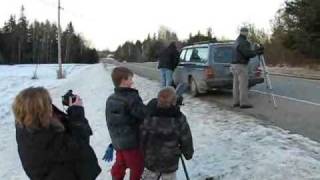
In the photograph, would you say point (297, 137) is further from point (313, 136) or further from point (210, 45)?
point (210, 45)

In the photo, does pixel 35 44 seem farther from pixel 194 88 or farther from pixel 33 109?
pixel 33 109

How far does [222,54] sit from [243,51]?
12.0 ft

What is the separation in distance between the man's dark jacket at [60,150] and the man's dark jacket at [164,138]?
50.3 inches

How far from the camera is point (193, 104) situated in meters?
15.2

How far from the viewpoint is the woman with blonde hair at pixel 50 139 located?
15.1 feet

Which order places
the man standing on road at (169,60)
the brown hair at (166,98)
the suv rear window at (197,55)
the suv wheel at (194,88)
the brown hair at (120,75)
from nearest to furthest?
the brown hair at (166,98), the brown hair at (120,75), the man standing on road at (169,60), the suv rear window at (197,55), the suv wheel at (194,88)

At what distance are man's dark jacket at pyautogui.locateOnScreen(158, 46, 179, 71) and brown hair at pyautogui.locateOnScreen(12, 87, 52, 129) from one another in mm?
11645

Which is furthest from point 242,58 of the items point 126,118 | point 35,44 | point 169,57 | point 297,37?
point 35,44

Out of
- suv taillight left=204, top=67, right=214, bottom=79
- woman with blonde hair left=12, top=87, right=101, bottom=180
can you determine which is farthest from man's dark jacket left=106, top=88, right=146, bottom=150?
suv taillight left=204, top=67, right=214, bottom=79

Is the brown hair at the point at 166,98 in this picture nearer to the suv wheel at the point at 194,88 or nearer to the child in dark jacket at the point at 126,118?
the child in dark jacket at the point at 126,118

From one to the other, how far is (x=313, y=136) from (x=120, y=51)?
168 meters

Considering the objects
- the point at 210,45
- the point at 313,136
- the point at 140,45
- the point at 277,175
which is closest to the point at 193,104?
the point at 210,45

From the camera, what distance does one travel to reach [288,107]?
14352mm

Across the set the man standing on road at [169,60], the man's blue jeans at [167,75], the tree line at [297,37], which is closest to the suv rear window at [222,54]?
the man standing on road at [169,60]
